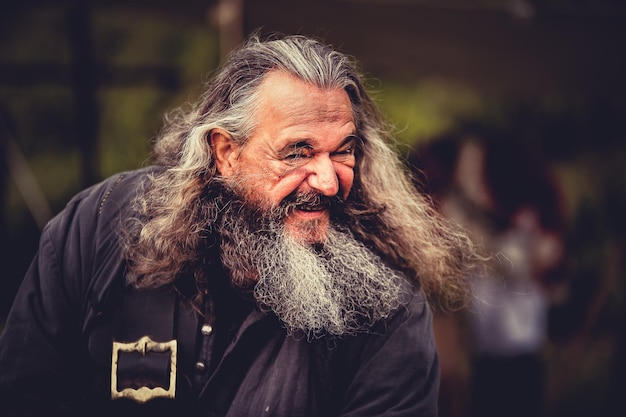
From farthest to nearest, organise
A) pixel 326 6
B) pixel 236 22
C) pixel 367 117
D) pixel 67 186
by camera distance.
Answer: pixel 67 186
pixel 326 6
pixel 236 22
pixel 367 117

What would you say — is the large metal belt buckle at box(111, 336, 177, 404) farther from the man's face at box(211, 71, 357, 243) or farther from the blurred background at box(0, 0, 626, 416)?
the blurred background at box(0, 0, 626, 416)

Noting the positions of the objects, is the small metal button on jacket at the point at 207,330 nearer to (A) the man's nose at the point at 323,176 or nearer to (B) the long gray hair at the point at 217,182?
(B) the long gray hair at the point at 217,182

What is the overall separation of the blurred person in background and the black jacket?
240 cm

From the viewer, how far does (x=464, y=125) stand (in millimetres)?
6141

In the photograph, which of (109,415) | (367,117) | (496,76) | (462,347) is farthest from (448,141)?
(109,415)

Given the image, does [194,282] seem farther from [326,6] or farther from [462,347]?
[462,347]

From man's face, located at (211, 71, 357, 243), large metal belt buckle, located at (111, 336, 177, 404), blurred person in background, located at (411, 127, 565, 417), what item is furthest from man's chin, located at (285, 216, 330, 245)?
blurred person in background, located at (411, 127, 565, 417)

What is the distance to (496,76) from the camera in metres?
4.15

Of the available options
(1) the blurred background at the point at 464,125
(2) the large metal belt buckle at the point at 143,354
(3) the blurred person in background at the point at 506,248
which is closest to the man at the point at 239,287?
(2) the large metal belt buckle at the point at 143,354

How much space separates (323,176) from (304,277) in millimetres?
321

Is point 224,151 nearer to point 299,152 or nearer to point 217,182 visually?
point 217,182

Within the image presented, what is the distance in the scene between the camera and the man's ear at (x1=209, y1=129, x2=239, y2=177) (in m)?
2.13

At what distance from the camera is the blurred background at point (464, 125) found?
3.94 metres

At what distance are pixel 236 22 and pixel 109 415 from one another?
2.03 meters
